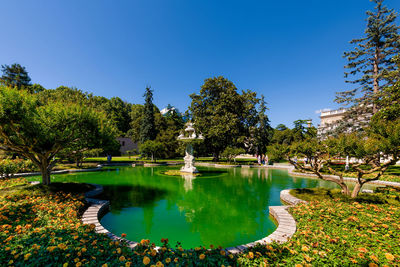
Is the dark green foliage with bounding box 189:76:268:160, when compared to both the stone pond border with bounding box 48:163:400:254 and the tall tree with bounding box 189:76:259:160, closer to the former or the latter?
the tall tree with bounding box 189:76:259:160

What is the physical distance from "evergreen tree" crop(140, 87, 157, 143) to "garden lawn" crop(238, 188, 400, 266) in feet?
116

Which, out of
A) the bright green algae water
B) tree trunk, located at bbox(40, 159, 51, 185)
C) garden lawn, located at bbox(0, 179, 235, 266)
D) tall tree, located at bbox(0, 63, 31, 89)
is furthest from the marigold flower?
tall tree, located at bbox(0, 63, 31, 89)

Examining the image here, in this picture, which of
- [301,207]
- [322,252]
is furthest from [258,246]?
[301,207]

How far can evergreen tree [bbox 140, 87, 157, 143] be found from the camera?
3841cm

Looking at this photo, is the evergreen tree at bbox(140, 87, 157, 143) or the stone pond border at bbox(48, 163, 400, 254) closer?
the stone pond border at bbox(48, 163, 400, 254)

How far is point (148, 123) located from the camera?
38781mm

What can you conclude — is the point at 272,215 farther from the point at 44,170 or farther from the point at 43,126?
the point at 44,170

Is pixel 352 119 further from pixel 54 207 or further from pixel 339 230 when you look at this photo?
pixel 54 207

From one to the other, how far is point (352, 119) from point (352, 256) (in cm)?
2594

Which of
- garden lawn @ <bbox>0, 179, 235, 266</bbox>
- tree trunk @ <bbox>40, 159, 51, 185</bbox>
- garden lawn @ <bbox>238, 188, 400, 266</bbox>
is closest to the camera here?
garden lawn @ <bbox>0, 179, 235, 266</bbox>

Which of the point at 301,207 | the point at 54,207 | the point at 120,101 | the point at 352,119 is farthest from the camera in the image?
the point at 120,101

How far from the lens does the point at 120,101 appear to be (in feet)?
215

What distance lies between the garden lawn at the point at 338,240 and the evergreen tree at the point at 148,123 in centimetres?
3539

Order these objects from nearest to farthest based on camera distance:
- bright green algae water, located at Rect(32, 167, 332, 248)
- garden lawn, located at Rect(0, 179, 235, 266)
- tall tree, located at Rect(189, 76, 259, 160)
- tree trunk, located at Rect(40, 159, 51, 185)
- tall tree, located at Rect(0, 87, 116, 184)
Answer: garden lawn, located at Rect(0, 179, 235, 266) < bright green algae water, located at Rect(32, 167, 332, 248) < tall tree, located at Rect(0, 87, 116, 184) < tree trunk, located at Rect(40, 159, 51, 185) < tall tree, located at Rect(189, 76, 259, 160)
